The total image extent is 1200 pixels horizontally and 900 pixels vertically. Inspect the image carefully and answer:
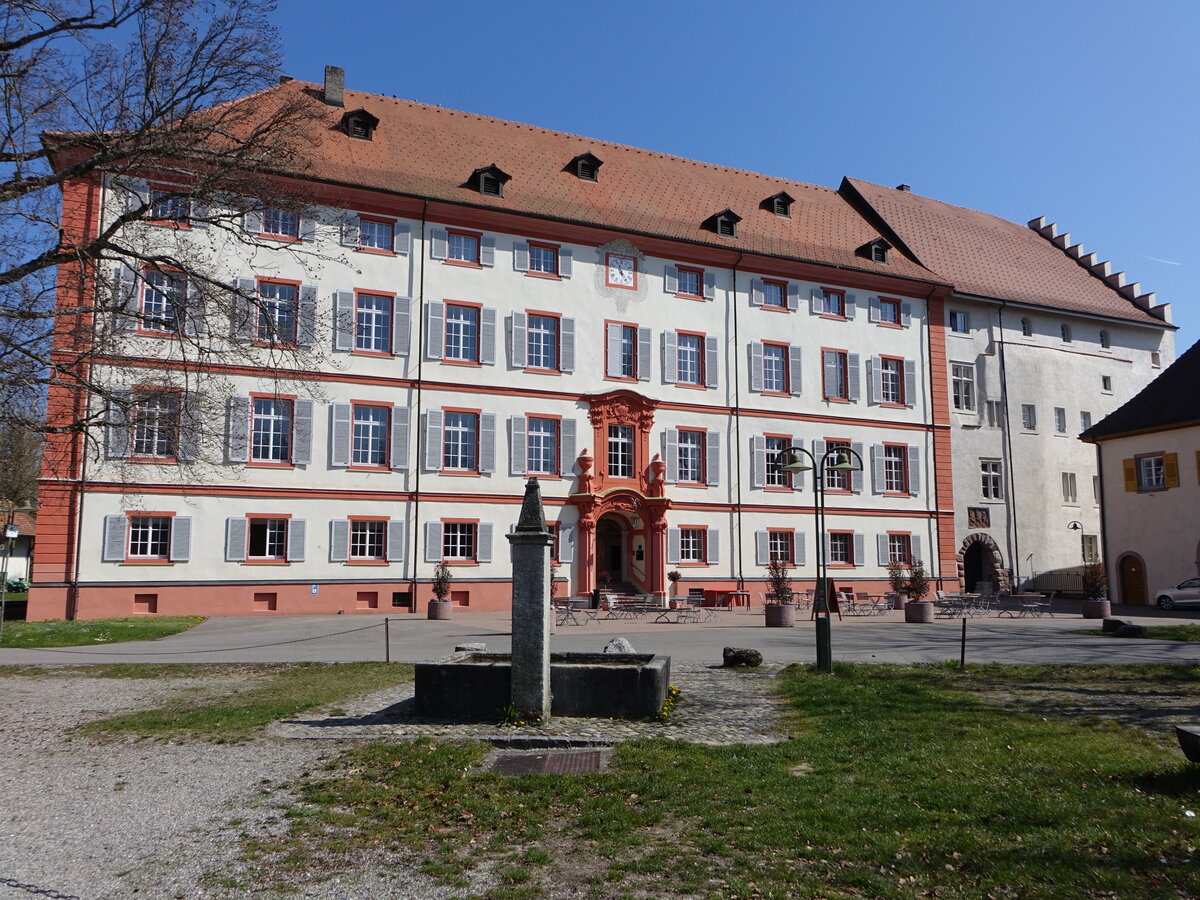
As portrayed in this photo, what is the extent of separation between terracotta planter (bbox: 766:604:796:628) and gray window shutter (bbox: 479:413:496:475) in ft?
35.0

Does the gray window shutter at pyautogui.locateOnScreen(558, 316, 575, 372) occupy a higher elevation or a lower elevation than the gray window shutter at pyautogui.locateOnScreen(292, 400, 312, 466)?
higher

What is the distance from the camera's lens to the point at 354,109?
108 feet

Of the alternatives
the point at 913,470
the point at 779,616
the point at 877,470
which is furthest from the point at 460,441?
the point at 913,470

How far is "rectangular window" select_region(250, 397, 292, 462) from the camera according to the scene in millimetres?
27672

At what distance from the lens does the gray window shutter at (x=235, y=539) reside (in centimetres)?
2692

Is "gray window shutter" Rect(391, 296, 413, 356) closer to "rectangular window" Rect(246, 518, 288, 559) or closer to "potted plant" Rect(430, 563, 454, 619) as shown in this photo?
"rectangular window" Rect(246, 518, 288, 559)

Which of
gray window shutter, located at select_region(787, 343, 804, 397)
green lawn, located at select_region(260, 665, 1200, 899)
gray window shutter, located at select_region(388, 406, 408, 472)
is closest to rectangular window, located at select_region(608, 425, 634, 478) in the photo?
gray window shutter, located at select_region(388, 406, 408, 472)

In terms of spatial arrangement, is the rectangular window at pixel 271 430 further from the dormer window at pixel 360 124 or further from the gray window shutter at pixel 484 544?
the dormer window at pixel 360 124

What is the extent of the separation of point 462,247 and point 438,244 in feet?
2.80

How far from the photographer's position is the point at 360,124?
32.0 m

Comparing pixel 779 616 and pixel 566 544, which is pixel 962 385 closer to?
pixel 566 544

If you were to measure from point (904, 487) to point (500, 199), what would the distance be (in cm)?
1916

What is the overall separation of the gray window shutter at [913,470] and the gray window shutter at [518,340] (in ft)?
53.7

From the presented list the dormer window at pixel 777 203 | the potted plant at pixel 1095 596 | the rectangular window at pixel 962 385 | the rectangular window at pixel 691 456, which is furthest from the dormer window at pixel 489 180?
the potted plant at pixel 1095 596
